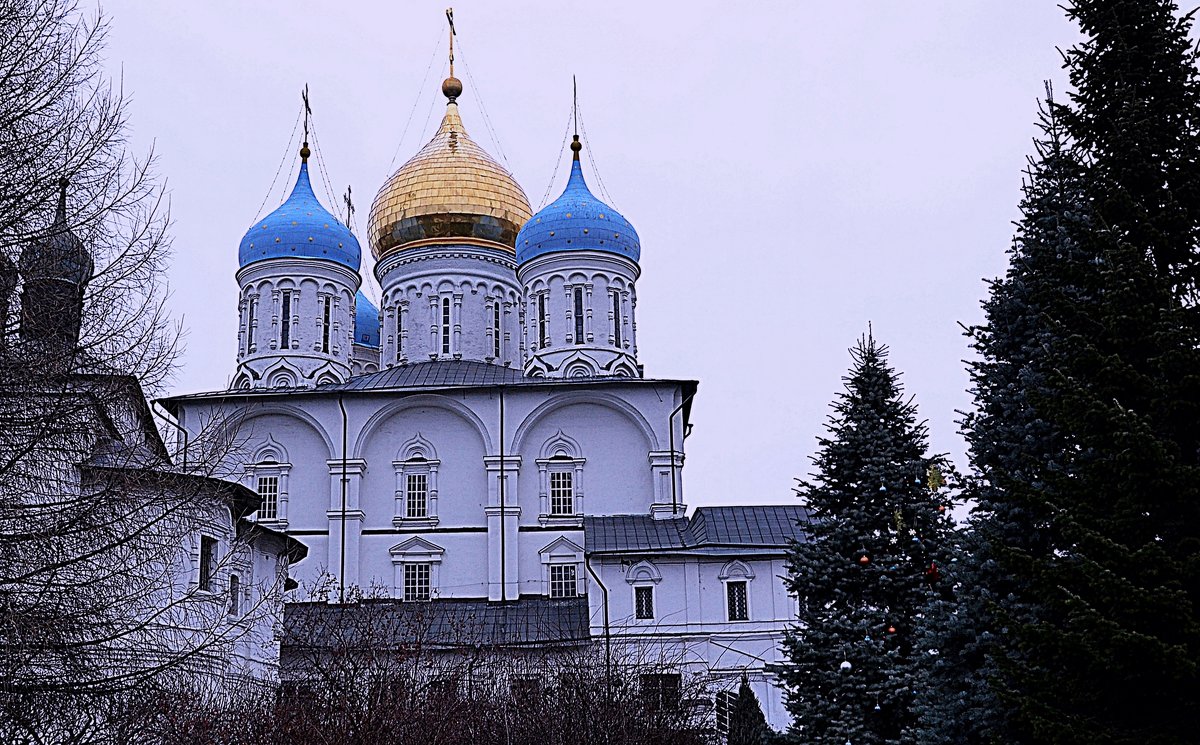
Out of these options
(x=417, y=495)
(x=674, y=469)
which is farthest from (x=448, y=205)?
(x=674, y=469)

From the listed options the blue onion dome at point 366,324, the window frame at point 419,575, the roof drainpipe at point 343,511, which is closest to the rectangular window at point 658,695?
the roof drainpipe at point 343,511

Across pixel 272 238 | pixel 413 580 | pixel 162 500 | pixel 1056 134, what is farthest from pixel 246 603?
pixel 1056 134

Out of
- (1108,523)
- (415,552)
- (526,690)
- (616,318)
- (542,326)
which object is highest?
(616,318)

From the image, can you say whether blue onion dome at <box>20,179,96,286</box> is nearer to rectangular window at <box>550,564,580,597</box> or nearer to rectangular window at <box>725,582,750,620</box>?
rectangular window at <box>725,582,750,620</box>

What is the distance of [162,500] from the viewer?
32.0 ft

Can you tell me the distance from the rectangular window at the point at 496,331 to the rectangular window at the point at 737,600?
12.5 m

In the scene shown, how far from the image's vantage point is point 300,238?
3703 cm

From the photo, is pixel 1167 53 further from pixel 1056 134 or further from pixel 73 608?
pixel 73 608

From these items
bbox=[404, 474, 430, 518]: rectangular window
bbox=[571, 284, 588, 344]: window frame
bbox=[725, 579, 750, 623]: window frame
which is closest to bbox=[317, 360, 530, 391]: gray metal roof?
bbox=[571, 284, 588, 344]: window frame

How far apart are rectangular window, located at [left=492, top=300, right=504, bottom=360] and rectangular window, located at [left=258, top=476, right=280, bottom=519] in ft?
24.9

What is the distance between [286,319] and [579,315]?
25.1 feet

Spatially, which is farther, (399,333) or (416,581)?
(399,333)

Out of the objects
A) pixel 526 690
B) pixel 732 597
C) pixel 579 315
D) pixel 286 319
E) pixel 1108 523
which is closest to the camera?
pixel 1108 523

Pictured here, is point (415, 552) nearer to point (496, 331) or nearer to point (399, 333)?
point (399, 333)
